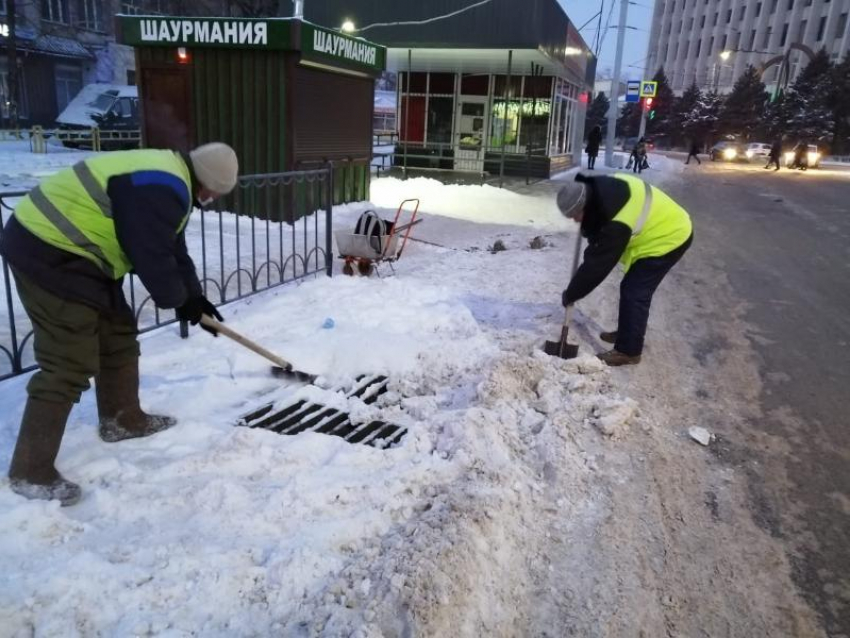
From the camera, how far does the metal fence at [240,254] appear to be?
4.50 meters

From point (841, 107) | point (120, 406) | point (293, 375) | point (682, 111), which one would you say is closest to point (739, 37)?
point (682, 111)

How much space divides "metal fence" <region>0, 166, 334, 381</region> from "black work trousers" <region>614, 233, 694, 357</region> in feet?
9.81

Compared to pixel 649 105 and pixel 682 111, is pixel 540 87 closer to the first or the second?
pixel 649 105

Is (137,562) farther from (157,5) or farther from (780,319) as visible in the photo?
(157,5)

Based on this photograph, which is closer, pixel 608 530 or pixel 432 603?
pixel 432 603

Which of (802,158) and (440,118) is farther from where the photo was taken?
(802,158)

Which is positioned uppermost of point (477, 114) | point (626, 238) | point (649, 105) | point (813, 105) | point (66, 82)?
point (813, 105)

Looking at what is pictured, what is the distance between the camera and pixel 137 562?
8.00 feet

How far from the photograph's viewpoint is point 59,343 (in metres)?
2.76

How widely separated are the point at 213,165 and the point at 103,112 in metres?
20.8

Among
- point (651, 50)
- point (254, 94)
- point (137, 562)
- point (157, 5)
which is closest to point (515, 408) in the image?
point (137, 562)

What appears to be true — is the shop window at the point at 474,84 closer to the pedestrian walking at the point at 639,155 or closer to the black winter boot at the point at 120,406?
the pedestrian walking at the point at 639,155

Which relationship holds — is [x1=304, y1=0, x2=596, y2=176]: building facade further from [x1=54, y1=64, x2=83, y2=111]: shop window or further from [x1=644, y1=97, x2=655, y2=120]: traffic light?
[x1=54, y1=64, x2=83, y2=111]: shop window

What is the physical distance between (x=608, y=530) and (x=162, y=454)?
214cm
